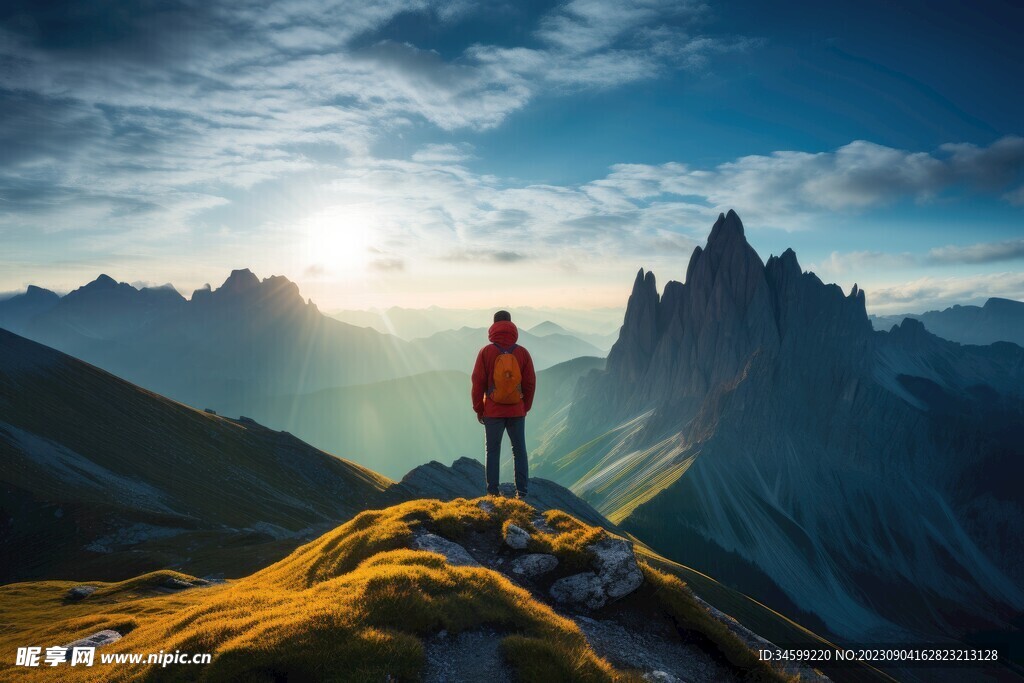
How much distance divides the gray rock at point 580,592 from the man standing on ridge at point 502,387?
224 inches

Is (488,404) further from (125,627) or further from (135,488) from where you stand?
(135,488)

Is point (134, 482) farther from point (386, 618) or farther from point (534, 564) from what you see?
point (386, 618)

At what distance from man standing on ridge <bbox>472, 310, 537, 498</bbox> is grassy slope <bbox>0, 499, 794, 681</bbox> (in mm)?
2974

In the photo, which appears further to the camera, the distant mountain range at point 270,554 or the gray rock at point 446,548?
the gray rock at point 446,548

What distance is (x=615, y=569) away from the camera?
1719cm

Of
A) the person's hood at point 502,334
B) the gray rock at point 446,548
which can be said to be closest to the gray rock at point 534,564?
the gray rock at point 446,548

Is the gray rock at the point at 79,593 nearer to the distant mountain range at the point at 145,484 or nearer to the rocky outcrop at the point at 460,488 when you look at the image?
the distant mountain range at the point at 145,484

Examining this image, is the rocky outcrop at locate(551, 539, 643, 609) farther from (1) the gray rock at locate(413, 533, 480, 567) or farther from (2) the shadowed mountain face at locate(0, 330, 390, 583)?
(2) the shadowed mountain face at locate(0, 330, 390, 583)

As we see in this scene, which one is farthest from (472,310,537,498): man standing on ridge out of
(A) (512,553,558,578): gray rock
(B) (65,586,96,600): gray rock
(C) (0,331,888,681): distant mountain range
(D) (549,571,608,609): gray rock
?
(B) (65,586,96,600): gray rock

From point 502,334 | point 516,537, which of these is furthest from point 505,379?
point 516,537

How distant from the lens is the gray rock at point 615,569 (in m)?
16.9

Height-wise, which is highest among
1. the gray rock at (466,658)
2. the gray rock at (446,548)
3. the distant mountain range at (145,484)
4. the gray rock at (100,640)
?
the gray rock at (446,548)

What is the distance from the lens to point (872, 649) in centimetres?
16288

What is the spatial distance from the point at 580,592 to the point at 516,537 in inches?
115
